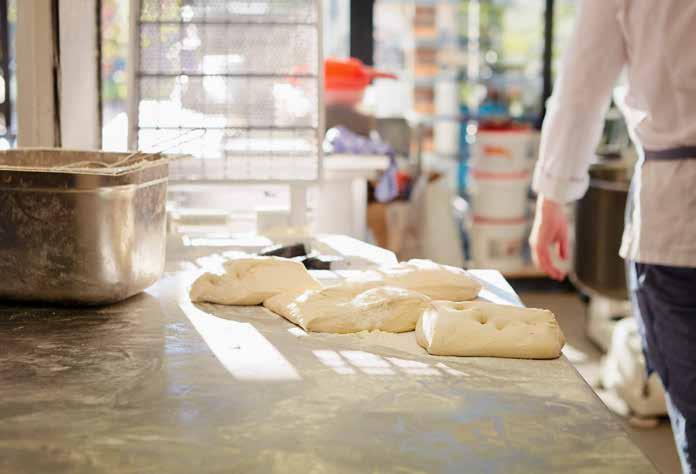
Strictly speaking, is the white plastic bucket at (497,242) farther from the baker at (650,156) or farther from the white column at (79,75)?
the baker at (650,156)

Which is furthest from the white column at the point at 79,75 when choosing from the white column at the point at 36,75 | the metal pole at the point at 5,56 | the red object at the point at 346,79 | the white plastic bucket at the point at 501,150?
the white plastic bucket at the point at 501,150

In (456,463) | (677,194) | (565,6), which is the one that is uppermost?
(565,6)

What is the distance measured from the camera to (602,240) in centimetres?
386

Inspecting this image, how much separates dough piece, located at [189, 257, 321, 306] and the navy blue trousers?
64 centimetres

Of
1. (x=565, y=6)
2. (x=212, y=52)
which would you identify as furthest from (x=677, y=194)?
(x=565, y=6)

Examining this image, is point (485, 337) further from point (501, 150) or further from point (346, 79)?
point (501, 150)

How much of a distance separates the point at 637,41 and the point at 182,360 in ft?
3.42

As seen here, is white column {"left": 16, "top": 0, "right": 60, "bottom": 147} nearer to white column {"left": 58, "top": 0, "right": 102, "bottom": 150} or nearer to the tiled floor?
white column {"left": 58, "top": 0, "right": 102, "bottom": 150}

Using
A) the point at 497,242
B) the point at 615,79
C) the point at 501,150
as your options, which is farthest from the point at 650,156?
the point at 497,242

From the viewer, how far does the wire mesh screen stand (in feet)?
7.59

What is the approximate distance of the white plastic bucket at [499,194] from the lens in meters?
4.88

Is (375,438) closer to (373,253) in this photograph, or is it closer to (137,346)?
(137,346)

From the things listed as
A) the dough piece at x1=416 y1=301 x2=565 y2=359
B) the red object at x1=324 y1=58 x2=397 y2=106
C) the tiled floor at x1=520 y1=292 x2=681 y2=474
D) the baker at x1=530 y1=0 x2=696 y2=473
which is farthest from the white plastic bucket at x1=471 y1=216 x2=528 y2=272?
the dough piece at x1=416 y1=301 x2=565 y2=359

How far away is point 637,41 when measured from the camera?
5.73ft
